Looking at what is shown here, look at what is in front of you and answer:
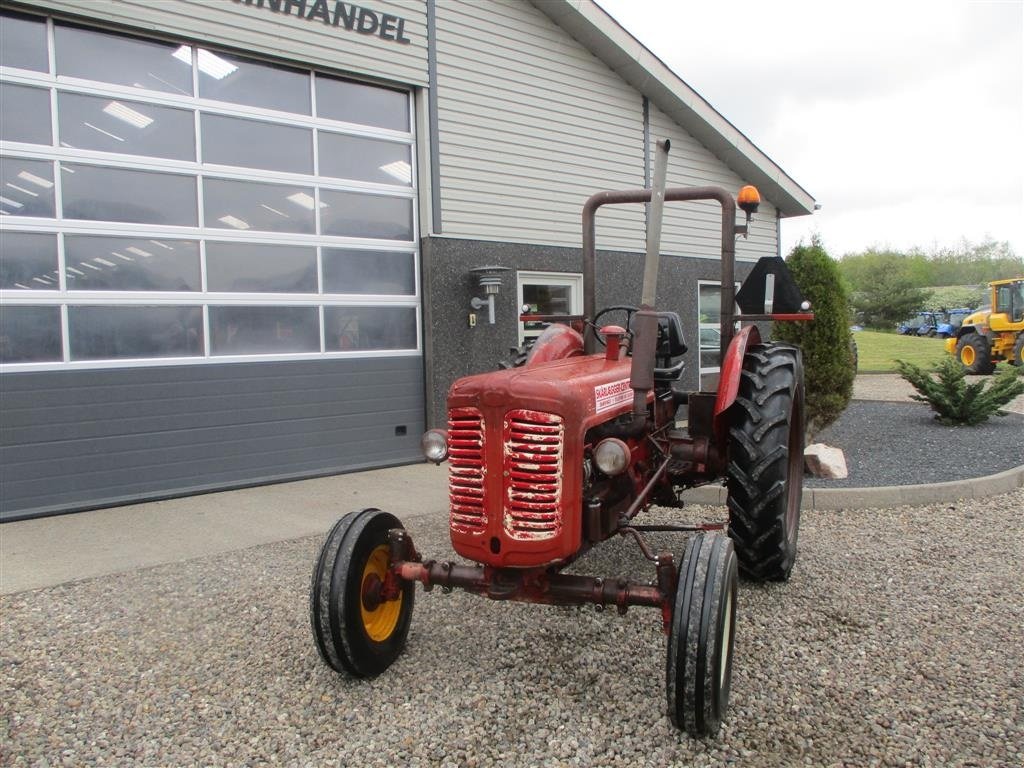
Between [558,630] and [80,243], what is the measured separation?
4.97 meters

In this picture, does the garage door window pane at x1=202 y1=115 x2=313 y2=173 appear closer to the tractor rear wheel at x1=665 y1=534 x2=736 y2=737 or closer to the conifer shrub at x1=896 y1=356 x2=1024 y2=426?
the tractor rear wheel at x1=665 y1=534 x2=736 y2=737

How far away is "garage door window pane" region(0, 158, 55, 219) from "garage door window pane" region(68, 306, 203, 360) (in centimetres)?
80

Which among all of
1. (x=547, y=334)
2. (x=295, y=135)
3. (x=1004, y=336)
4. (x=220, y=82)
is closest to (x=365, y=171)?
(x=295, y=135)

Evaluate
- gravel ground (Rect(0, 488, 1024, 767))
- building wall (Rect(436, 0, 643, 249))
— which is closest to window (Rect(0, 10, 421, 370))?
building wall (Rect(436, 0, 643, 249))

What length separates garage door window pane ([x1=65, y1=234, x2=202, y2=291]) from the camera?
19.4 ft

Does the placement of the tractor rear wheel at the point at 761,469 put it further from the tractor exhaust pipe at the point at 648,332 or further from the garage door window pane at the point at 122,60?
the garage door window pane at the point at 122,60

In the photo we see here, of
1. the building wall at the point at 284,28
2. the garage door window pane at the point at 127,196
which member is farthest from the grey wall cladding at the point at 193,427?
the building wall at the point at 284,28

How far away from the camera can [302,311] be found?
7035mm

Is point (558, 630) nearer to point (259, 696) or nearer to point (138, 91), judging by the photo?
point (259, 696)

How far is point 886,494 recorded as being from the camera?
5441mm

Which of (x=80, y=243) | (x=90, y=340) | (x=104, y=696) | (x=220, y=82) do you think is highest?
(x=220, y=82)

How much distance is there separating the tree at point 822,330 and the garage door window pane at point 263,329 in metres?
4.42

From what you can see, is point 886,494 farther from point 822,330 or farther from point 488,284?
point 488,284

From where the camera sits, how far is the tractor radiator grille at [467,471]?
2.72m
